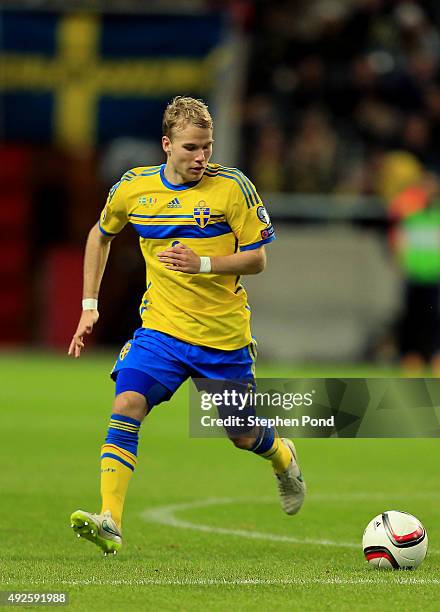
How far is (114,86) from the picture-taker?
70.6 ft

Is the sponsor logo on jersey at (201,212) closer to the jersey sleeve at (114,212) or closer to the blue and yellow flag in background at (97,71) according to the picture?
the jersey sleeve at (114,212)

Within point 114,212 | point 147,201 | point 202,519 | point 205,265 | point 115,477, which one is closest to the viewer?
point 115,477

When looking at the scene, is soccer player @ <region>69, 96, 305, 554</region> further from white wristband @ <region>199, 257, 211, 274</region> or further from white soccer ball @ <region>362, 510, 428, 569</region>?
white soccer ball @ <region>362, 510, 428, 569</region>

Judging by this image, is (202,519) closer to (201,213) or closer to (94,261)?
(94,261)

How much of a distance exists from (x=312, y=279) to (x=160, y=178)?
1321 centimetres

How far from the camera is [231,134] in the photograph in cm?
2106

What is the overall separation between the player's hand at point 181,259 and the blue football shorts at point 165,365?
489 millimetres

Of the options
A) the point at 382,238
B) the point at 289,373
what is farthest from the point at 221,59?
the point at 289,373

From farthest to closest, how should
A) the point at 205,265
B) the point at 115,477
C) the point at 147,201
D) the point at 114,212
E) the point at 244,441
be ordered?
the point at 244,441 < the point at 114,212 < the point at 147,201 < the point at 205,265 < the point at 115,477

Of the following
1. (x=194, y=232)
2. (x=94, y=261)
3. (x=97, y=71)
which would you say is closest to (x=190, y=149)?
(x=194, y=232)

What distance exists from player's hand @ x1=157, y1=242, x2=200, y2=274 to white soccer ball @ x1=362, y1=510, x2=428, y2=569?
57.8 inches

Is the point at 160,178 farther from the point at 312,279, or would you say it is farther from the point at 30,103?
the point at 30,103

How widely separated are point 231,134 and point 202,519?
43.9 feet

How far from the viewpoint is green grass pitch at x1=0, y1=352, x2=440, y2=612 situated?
5.93m
